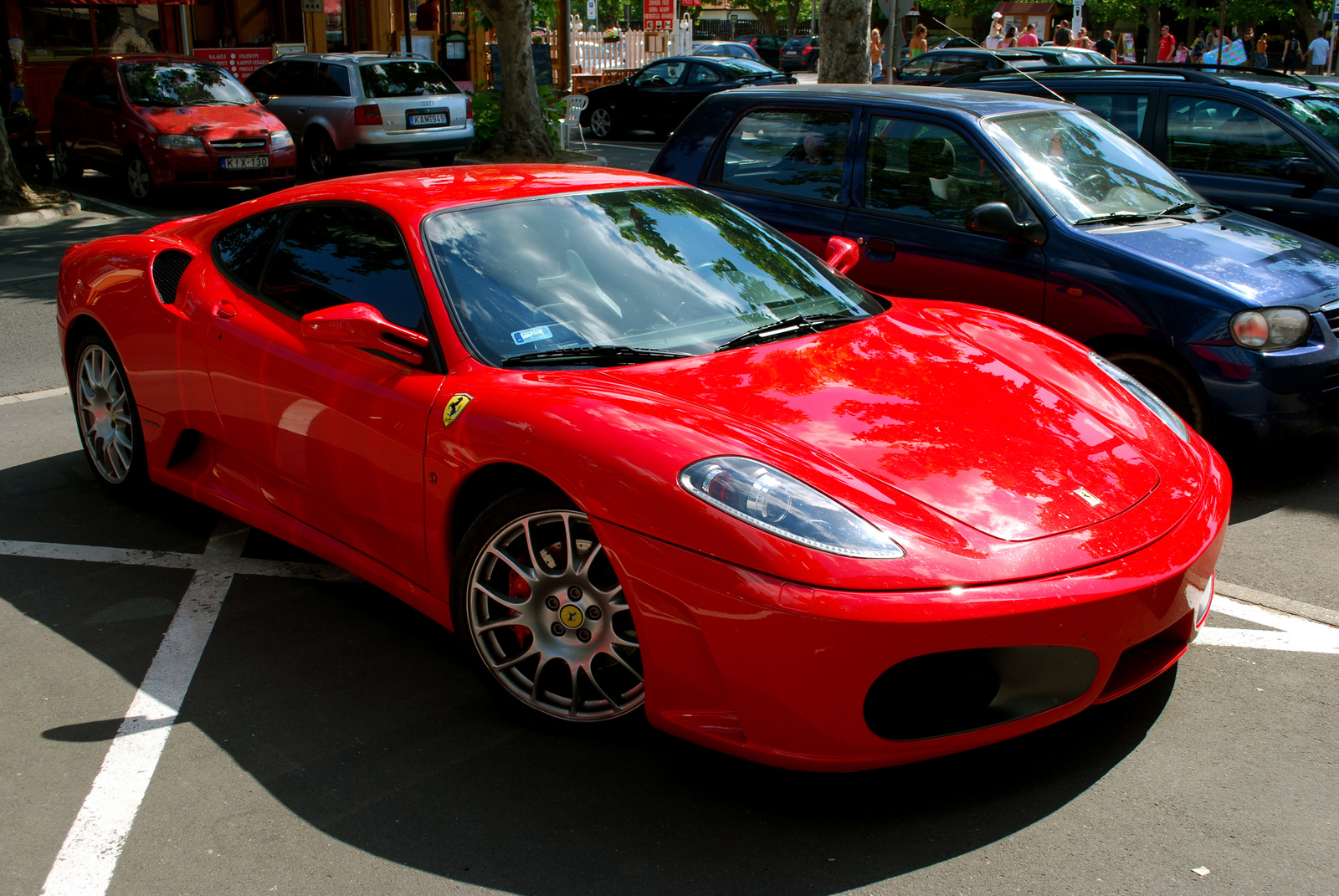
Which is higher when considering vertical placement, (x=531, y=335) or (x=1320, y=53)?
(x=1320, y=53)

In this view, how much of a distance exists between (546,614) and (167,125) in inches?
496

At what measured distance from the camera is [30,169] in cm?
1559

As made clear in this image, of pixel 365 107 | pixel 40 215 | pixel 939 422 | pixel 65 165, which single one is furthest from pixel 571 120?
pixel 939 422

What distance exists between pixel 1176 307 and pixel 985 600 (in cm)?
299

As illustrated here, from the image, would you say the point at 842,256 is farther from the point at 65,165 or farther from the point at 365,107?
the point at 65,165

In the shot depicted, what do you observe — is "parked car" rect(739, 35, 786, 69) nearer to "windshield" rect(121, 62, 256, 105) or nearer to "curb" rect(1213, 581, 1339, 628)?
"windshield" rect(121, 62, 256, 105)

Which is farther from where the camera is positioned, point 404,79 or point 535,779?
point 404,79

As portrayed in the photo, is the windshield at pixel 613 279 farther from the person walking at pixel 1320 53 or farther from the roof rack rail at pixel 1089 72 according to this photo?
the person walking at pixel 1320 53

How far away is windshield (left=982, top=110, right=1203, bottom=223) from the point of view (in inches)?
222

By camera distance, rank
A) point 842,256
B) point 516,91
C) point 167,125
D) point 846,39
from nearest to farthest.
A: point 842,256 → point 167,125 → point 846,39 → point 516,91

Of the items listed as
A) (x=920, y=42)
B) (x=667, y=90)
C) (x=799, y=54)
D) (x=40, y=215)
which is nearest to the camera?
(x=40, y=215)

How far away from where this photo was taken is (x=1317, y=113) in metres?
7.84

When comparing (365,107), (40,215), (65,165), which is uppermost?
(365,107)

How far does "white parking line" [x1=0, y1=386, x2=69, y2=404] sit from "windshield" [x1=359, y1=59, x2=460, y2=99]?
10.2 meters
